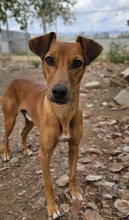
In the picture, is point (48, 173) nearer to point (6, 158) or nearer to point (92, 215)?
point (92, 215)

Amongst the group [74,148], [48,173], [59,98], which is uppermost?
[59,98]

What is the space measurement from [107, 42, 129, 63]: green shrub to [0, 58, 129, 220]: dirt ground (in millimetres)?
7594

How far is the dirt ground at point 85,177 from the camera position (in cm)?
282

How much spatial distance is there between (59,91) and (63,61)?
1.15 feet

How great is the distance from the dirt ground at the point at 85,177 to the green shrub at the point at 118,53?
7594mm

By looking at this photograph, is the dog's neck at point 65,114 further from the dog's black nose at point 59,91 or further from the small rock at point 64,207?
the small rock at point 64,207

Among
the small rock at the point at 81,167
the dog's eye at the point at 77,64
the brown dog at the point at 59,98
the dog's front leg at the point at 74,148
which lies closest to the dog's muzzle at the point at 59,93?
the brown dog at the point at 59,98

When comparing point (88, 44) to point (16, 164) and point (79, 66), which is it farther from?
point (16, 164)

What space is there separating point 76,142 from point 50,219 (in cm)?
84

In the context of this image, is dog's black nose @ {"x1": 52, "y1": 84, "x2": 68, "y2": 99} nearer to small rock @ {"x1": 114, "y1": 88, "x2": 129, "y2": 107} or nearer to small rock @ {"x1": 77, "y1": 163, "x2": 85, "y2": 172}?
small rock @ {"x1": 77, "y1": 163, "x2": 85, "y2": 172}

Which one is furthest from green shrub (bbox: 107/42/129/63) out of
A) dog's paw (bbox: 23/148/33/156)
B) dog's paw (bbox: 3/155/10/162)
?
dog's paw (bbox: 3/155/10/162)

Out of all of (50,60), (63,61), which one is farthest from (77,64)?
(50,60)

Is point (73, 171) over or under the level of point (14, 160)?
over

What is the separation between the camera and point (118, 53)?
12.6 m
